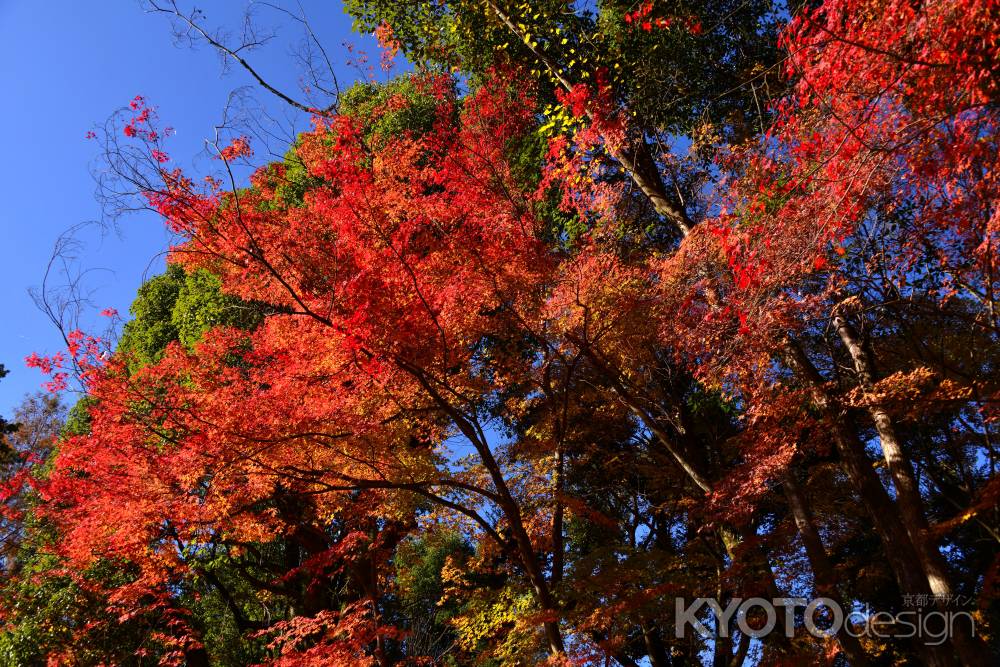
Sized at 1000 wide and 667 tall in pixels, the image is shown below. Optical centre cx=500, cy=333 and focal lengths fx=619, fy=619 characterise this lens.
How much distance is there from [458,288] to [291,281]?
3.59 metres

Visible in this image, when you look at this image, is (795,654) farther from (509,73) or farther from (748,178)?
(509,73)

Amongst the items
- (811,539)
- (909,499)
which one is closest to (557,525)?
(811,539)

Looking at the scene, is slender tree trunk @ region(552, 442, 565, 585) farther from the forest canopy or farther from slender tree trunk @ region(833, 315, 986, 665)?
slender tree trunk @ region(833, 315, 986, 665)

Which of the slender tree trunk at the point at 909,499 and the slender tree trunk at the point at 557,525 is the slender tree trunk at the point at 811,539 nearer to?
the slender tree trunk at the point at 909,499

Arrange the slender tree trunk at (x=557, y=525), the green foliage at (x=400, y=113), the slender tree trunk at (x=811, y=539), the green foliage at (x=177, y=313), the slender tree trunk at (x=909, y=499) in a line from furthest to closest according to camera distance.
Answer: the green foliage at (x=400, y=113), the green foliage at (x=177, y=313), the slender tree trunk at (x=557, y=525), the slender tree trunk at (x=811, y=539), the slender tree trunk at (x=909, y=499)

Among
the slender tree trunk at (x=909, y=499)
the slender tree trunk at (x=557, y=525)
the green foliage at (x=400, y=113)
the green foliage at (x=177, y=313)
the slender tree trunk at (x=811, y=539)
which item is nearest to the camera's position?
the slender tree trunk at (x=909, y=499)

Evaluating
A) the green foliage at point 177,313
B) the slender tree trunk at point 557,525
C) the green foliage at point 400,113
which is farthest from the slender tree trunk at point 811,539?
the green foliage at point 400,113

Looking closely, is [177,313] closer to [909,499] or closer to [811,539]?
[811,539]

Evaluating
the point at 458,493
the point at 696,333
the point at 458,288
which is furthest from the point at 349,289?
the point at 696,333

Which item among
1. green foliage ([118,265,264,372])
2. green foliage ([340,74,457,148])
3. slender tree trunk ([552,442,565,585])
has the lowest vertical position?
slender tree trunk ([552,442,565,585])

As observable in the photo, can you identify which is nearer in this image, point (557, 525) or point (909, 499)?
point (909, 499)

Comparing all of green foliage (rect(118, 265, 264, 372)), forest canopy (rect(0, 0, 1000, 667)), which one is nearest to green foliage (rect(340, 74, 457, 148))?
forest canopy (rect(0, 0, 1000, 667))

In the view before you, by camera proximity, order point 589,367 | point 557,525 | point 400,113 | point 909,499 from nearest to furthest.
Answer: point 909,499 < point 557,525 < point 589,367 < point 400,113

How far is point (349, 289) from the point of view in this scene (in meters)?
7.79
